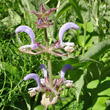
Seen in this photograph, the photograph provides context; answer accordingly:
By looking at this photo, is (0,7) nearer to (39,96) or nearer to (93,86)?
(39,96)

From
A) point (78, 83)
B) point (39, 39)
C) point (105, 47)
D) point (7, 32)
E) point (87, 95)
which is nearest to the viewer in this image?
point (105, 47)

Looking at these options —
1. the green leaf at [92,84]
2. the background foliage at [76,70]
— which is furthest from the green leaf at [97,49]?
the green leaf at [92,84]

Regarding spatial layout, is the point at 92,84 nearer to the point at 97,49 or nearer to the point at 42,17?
the point at 97,49

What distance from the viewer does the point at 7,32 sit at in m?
1.53

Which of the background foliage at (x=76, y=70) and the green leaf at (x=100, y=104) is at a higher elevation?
the background foliage at (x=76, y=70)

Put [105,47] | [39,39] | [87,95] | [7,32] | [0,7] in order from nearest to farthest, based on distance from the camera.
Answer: [105,47]
[87,95]
[39,39]
[7,32]
[0,7]

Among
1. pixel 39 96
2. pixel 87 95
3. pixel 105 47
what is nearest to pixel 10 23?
pixel 39 96

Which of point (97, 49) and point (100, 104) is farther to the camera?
point (100, 104)

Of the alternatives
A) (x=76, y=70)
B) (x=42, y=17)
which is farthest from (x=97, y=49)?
(x=42, y=17)

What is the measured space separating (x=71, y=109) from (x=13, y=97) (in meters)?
0.27

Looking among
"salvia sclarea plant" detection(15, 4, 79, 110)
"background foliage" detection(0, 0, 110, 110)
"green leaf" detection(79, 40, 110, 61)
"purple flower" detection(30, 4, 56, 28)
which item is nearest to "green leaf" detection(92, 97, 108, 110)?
"background foliage" detection(0, 0, 110, 110)

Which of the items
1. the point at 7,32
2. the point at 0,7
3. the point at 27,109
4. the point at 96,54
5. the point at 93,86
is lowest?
the point at 27,109

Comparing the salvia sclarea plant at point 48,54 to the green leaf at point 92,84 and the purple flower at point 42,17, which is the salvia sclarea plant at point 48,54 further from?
the green leaf at point 92,84

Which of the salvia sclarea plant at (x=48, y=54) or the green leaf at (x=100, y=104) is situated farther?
the green leaf at (x=100, y=104)
